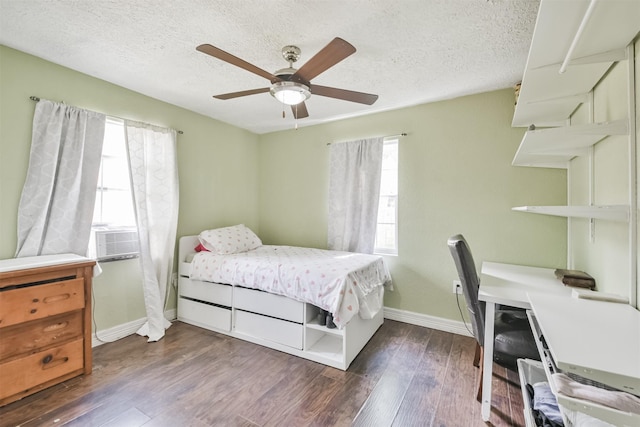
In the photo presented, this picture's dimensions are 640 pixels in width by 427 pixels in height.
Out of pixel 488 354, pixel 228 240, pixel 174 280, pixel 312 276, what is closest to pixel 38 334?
pixel 174 280

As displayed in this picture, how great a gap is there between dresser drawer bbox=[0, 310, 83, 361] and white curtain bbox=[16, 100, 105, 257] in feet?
1.90

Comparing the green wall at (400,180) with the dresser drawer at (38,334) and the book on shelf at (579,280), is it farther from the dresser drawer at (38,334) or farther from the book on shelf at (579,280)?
the book on shelf at (579,280)

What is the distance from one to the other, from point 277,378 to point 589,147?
2.52 metres

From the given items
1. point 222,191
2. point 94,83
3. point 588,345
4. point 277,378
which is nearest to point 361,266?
point 277,378

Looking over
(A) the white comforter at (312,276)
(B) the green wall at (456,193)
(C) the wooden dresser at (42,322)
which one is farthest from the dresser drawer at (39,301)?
(B) the green wall at (456,193)

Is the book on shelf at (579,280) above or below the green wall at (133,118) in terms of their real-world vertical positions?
below

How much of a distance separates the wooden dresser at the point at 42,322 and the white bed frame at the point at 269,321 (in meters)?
0.97

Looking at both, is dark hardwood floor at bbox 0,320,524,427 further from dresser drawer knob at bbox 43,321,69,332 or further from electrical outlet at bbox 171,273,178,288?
electrical outlet at bbox 171,273,178,288

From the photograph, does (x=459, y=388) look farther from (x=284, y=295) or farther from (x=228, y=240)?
(x=228, y=240)

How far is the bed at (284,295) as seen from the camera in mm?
2137

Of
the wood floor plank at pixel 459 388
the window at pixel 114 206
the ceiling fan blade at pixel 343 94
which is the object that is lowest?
the wood floor plank at pixel 459 388

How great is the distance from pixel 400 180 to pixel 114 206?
114 inches

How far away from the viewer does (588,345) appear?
819 mm

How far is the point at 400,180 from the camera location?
9.87ft
